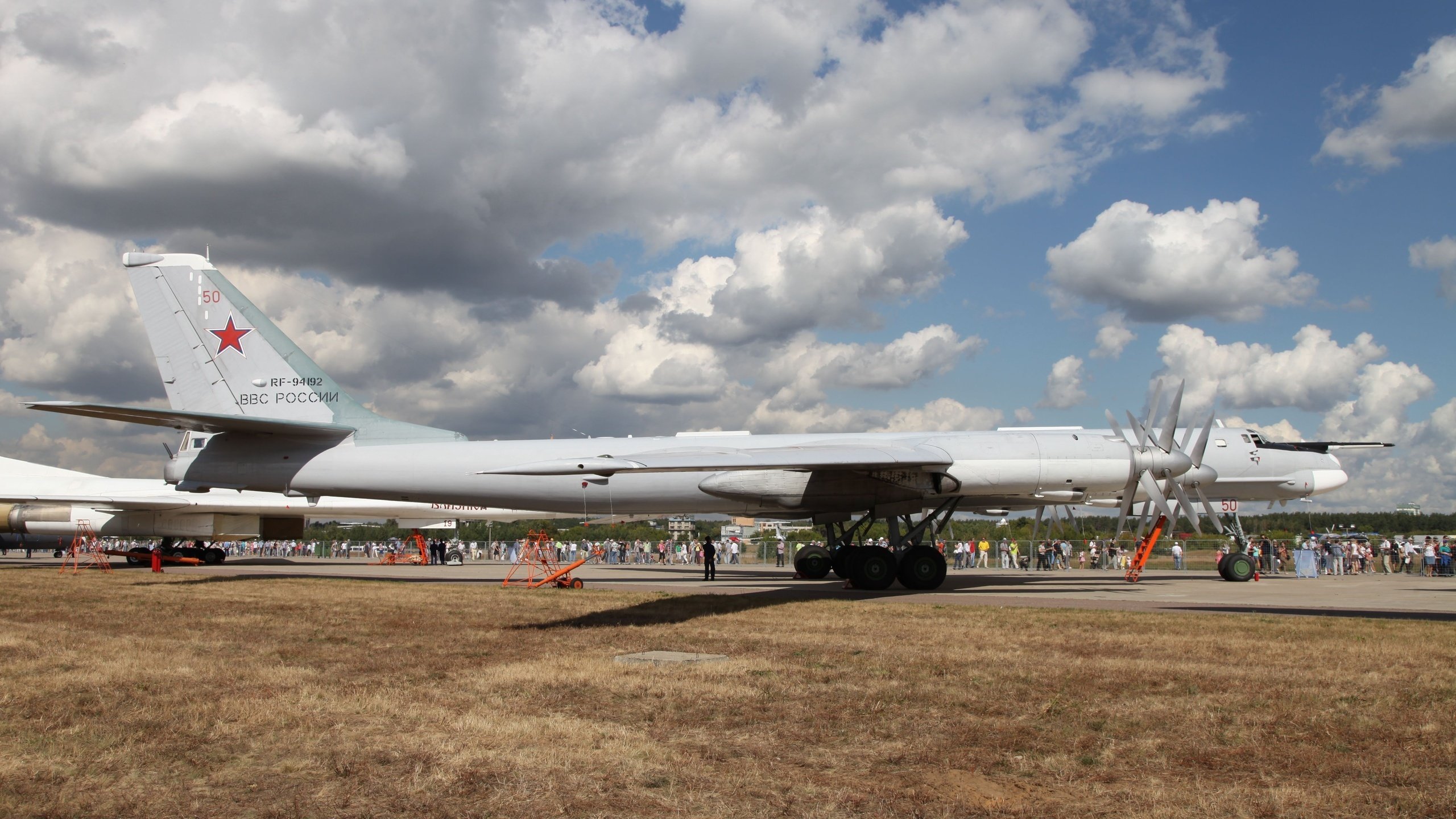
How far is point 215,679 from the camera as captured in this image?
7.05 metres

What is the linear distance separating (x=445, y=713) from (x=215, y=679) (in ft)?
8.02

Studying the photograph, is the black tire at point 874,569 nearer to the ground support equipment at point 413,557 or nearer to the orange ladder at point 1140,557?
the orange ladder at point 1140,557

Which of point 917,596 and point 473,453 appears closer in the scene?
point 917,596

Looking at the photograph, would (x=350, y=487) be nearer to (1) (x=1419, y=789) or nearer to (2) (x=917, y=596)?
(2) (x=917, y=596)

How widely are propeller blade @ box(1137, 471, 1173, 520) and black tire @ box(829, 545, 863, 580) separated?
4.84 meters

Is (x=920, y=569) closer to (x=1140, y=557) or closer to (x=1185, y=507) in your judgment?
(x=1185, y=507)

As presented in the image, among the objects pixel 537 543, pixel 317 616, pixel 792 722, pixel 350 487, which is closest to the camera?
pixel 792 722

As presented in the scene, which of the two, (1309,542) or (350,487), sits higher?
(350,487)

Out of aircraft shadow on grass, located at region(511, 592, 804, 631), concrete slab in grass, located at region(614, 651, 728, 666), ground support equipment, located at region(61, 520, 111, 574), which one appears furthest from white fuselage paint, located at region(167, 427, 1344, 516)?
ground support equipment, located at region(61, 520, 111, 574)

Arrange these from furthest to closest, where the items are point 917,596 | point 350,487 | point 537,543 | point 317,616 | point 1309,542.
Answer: point 1309,542, point 537,543, point 350,487, point 917,596, point 317,616

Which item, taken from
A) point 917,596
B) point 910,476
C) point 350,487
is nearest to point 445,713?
point 917,596

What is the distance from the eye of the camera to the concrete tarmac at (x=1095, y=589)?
1319 centimetres

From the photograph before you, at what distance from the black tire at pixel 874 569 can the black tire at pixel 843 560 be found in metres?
0.25

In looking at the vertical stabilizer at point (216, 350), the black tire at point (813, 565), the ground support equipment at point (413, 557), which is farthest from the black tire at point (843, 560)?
the ground support equipment at point (413, 557)
